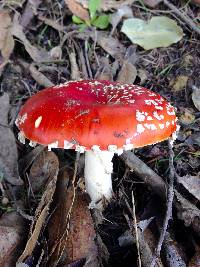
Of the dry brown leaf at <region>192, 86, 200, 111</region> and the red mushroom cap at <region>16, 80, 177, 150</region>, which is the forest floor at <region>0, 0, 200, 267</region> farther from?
the red mushroom cap at <region>16, 80, 177, 150</region>

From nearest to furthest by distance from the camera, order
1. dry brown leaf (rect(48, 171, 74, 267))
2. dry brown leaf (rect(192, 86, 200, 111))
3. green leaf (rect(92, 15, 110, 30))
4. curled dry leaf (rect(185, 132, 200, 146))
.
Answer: dry brown leaf (rect(48, 171, 74, 267))
curled dry leaf (rect(185, 132, 200, 146))
dry brown leaf (rect(192, 86, 200, 111))
green leaf (rect(92, 15, 110, 30))

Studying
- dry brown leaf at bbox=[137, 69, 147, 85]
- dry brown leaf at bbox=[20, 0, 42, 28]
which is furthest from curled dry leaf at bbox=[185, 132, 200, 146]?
dry brown leaf at bbox=[20, 0, 42, 28]

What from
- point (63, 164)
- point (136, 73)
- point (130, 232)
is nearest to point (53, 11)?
point (136, 73)

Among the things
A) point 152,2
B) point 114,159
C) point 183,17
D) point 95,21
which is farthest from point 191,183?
point 152,2

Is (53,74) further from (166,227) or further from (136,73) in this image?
(166,227)

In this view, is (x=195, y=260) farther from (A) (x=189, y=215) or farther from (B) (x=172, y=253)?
(A) (x=189, y=215)
